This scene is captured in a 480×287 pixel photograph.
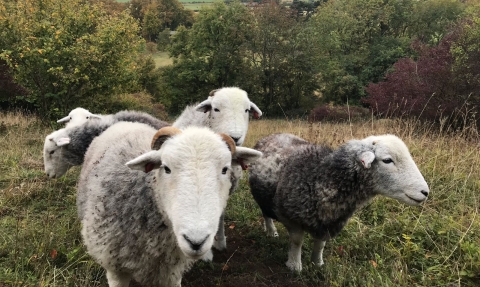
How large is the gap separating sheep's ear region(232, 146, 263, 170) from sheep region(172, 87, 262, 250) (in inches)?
58.8

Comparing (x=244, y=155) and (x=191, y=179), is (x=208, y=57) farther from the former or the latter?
(x=191, y=179)

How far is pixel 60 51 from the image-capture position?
11836 millimetres

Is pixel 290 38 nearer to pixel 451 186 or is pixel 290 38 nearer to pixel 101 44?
pixel 101 44

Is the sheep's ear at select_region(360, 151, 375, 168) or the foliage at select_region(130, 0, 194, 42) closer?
the sheep's ear at select_region(360, 151, 375, 168)

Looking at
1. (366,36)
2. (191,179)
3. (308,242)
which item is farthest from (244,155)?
(366,36)

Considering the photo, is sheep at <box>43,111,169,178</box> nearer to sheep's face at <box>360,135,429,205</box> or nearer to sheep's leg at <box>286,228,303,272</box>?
sheep's leg at <box>286,228,303,272</box>

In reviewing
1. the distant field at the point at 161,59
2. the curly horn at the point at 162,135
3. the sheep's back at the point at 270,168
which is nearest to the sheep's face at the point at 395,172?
the sheep's back at the point at 270,168

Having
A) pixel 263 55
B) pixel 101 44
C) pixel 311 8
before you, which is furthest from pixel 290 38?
pixel 311 8

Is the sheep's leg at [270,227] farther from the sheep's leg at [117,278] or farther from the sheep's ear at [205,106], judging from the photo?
the sheep's leg at [117,278]

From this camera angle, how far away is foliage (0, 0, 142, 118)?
1173 centimetres

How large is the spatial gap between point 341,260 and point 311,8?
204ft

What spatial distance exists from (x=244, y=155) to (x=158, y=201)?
76cm

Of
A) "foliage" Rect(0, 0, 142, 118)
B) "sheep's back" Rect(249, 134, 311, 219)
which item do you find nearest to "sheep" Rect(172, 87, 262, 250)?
"sheep's back" Rect(249, 134, 311, 219)

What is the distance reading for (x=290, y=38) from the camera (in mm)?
34406
